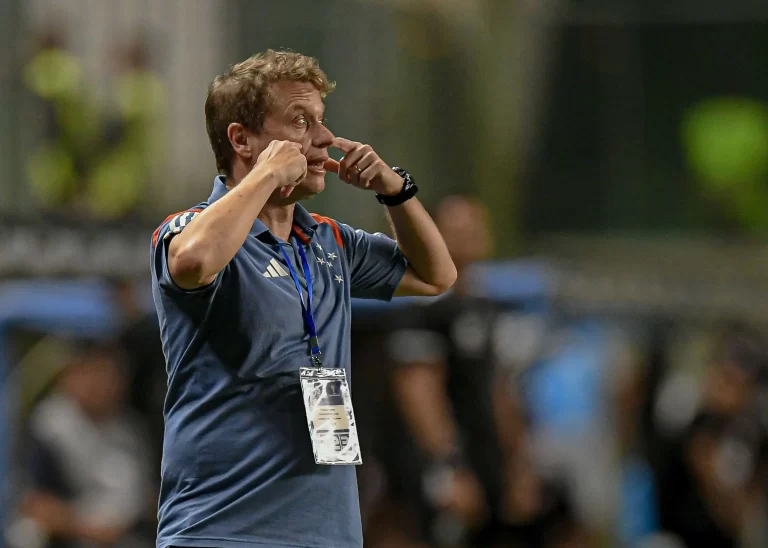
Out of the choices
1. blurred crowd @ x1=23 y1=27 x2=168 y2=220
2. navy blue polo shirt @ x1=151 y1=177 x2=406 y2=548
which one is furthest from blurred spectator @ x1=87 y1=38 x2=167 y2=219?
navy blue polo shirt @ x1=151 y1=177 x2=406 y2=548

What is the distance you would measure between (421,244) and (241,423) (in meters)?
0.80

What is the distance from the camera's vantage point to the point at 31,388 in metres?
6.77

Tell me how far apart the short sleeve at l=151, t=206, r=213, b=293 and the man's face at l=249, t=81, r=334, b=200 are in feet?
0.95

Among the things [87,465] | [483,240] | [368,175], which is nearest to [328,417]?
[368,175]

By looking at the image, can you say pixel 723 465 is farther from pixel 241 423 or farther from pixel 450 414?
pixel 241 423

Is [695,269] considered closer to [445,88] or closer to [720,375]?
[720,375]

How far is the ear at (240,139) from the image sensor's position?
3252 millimetres

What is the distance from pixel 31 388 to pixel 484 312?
2.38 metres

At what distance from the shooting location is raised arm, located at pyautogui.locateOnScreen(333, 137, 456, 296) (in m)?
3.35

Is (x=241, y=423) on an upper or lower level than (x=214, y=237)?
lower

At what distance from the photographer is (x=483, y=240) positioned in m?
6.27

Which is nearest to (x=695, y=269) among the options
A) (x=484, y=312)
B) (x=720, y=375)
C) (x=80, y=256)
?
(x=720, y=375)

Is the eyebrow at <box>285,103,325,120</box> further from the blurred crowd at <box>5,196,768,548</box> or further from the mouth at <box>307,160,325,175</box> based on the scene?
the blurred crowd at <box>5,196,768,548</box>

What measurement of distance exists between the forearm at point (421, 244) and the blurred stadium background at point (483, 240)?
8.04ft
